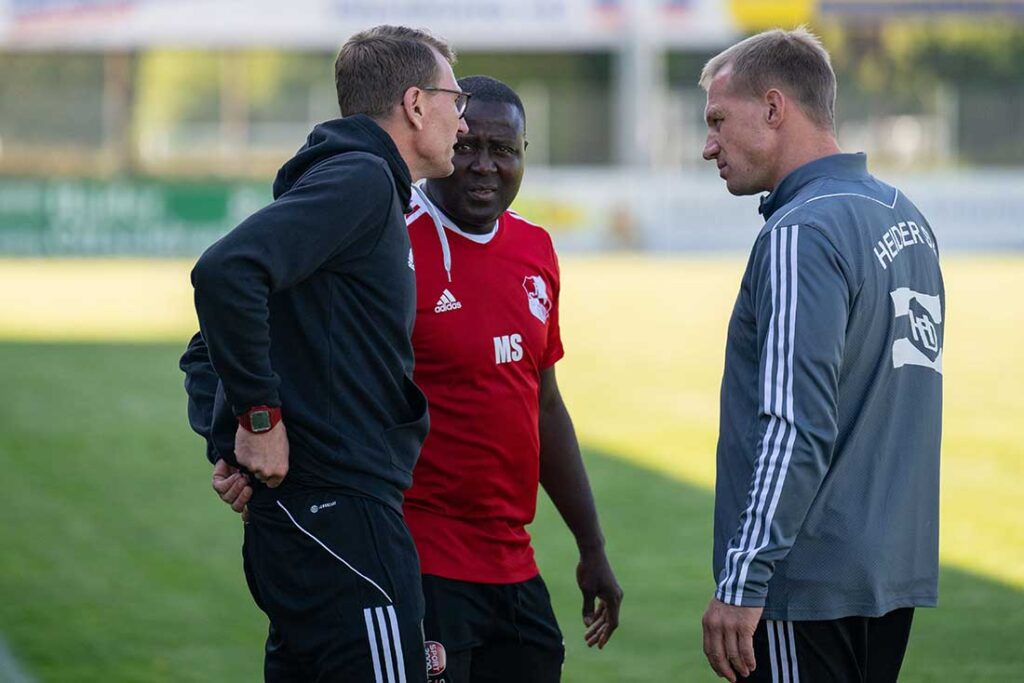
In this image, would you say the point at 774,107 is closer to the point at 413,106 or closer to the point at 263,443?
the point at 413,106

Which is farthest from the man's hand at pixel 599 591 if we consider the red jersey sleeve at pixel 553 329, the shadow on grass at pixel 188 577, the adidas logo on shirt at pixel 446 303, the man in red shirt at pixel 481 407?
the shadow on grass at pixel 188 577

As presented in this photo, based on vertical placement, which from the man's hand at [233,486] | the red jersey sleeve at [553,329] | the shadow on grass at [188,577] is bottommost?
the shadow on grass at [188,577]

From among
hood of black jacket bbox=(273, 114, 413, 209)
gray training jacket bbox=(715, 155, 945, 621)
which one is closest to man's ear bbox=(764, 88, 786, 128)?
gray training jacket bbox=(715, 155, 945, 621)

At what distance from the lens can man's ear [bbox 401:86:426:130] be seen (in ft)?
11.0

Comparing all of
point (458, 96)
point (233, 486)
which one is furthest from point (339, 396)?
point (458, 96)

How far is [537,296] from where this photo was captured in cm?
421

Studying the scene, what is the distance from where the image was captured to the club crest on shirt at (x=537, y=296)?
4.18 meters

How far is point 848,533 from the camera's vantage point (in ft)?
11.0

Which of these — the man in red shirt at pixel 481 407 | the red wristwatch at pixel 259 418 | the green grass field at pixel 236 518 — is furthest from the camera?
the green grass field at pixel 236 518

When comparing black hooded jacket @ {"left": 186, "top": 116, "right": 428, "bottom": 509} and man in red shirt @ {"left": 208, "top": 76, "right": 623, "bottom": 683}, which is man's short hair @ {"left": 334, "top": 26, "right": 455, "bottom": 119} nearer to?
black hooded jacket @ {"left": 186, "top": 116, "right": 428, "bottom": 509}

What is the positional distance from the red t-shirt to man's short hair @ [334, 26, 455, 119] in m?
0.73

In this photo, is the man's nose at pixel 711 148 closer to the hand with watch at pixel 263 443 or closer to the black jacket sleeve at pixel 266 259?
the black jacket sleeve at pixel 266 259

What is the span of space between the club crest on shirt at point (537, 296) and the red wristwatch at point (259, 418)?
1203 millimetres

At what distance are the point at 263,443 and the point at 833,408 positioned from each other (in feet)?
3.90
